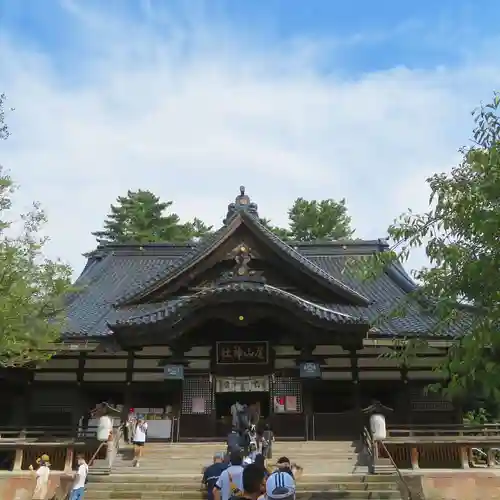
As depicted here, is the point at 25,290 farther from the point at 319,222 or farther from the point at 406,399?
the point at 319,222

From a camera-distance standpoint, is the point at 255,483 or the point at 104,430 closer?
the point at 255,483

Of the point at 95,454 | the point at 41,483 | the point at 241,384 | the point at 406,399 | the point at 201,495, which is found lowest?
the point at 201,495

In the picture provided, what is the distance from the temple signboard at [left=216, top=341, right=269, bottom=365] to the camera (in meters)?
18.2

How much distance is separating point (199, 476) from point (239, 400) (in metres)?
6.22

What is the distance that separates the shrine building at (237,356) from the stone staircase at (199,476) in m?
1.33

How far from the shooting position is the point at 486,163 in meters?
8.13

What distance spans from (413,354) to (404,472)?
191 inches

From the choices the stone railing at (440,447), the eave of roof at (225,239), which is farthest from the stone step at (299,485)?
the eave of roof at (225,239)

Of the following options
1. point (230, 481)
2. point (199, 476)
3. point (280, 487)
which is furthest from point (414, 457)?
point (280, 487)

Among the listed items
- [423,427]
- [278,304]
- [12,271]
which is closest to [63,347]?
[278,304]

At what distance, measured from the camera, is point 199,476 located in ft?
44.3

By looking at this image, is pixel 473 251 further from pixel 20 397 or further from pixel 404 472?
pixel 20 397

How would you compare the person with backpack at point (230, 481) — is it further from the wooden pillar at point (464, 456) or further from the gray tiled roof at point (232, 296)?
the gray tiled roof at point (232, 296)

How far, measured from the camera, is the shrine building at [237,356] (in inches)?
675
